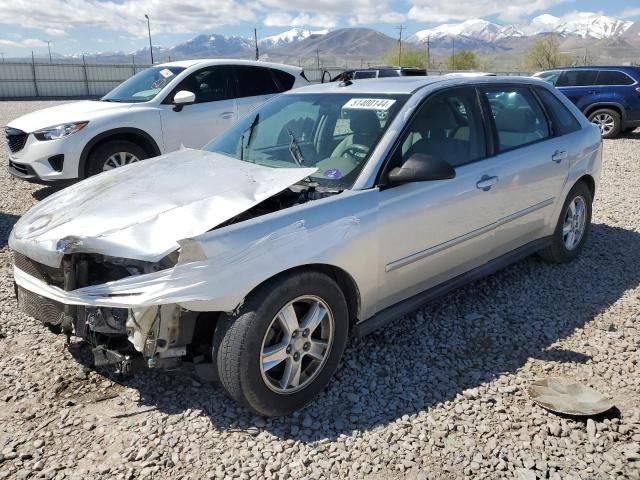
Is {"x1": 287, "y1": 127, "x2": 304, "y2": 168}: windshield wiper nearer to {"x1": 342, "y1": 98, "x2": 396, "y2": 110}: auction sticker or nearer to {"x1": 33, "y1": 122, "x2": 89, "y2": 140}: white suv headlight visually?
{"x1": 342, "y1": 98, "x2": 396, "y2": 110}: auction sticker

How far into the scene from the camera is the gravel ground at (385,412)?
258 centimetres

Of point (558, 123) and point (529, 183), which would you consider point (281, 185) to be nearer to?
point (529, 183)

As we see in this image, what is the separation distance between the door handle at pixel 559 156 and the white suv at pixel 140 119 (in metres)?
4.57

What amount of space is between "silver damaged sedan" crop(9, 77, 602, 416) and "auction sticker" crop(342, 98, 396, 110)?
0.07 feet

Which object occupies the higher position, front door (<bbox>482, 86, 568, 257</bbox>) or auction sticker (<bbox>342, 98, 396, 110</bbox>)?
auction sticker (<bbox>342, 98, 396, 110</bbox>)

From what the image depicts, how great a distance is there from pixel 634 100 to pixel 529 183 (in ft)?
36.4

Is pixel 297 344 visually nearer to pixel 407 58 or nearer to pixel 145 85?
pixel 145 85

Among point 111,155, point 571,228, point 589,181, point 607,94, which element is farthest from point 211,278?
point 607,94

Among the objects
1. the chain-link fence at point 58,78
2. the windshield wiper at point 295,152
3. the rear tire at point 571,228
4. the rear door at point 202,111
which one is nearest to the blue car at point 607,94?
the rear door at point 202,111

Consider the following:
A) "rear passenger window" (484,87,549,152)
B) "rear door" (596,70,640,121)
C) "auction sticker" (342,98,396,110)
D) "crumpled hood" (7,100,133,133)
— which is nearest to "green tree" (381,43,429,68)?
"rear door" (596,70,640,121)

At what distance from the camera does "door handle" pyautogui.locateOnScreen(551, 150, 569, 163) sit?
14.7ft

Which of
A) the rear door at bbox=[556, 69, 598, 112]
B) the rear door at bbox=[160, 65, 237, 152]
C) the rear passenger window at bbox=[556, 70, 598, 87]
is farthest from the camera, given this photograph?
the rear passenger window at bbox=[556, 70, 598, 87]

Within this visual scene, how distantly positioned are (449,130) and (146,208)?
206 centimetres

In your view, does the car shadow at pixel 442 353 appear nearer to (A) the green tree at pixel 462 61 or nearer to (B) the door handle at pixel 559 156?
(B) the door handle at pixel 559 156
